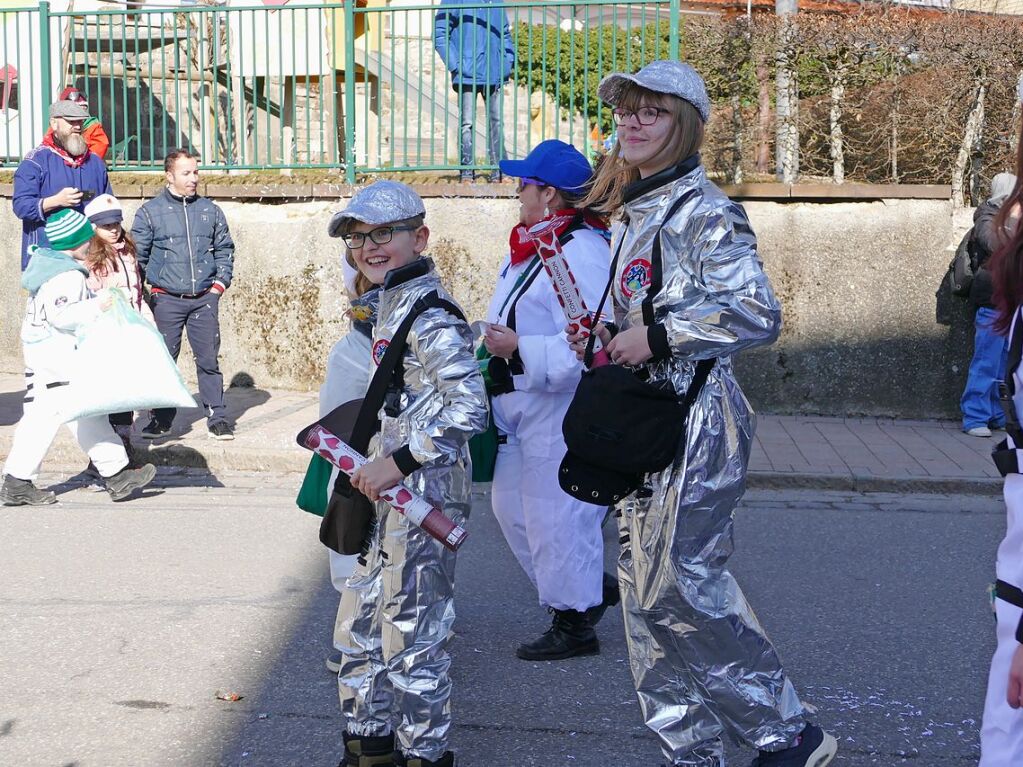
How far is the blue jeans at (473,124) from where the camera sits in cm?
1005

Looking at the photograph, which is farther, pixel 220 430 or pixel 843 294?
pixel 843 294

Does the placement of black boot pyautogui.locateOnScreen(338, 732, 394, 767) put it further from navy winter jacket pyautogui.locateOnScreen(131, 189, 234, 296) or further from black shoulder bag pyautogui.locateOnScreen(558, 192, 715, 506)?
navy winter jacket pyautogui.locateOnScreen(131, 189, 234, 296)

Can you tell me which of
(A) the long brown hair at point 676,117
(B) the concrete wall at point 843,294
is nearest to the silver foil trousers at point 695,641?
(A) the long brown hair at point 676,117

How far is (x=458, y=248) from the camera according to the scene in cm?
978

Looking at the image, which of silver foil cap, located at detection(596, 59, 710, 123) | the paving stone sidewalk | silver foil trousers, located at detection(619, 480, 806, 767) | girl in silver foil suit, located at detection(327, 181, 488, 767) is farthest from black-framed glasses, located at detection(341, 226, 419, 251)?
the paving stone sidewalk

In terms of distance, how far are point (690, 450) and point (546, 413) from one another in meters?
1.34

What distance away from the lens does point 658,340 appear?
3037 mm

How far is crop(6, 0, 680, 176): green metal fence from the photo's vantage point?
9969 millimetres

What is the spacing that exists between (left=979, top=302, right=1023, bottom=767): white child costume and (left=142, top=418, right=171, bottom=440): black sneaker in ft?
21.9

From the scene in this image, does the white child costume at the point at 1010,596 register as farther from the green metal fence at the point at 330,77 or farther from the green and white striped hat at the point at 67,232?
the green metal fence at the point at 330,77

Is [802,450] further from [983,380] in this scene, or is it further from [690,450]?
[690,450]

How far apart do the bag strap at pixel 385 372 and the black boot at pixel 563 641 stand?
1435mm

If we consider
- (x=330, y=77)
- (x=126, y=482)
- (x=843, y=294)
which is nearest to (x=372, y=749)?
(x=126, y=482)

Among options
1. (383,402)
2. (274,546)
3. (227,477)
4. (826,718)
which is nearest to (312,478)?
(383,402)
